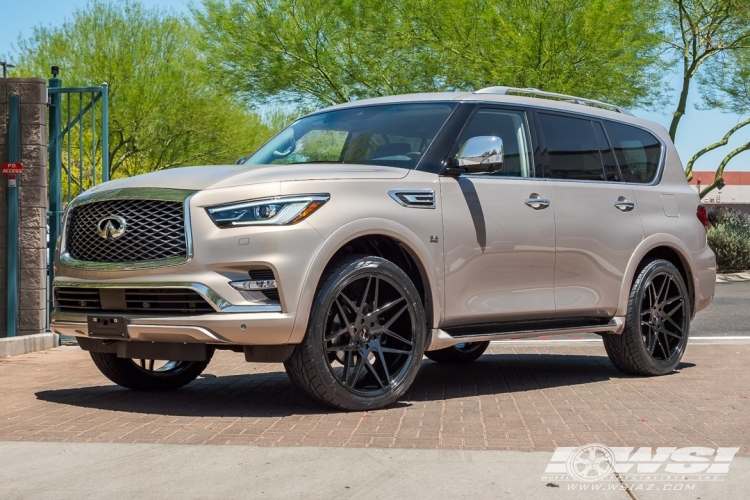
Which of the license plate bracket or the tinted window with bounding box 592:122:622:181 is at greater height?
the tinted window with bounding box 592:122:622:181

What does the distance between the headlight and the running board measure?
4.43 ft

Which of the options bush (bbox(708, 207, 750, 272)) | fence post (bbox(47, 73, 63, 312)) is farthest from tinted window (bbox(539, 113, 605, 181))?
bush (bbox(708, 207, 750, 272))

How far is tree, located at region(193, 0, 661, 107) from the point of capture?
29.0m

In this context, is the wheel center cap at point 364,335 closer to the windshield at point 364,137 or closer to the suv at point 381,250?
the suv at point 381,250

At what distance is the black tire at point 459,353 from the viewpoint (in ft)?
33.1

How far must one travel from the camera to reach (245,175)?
6.72 meters

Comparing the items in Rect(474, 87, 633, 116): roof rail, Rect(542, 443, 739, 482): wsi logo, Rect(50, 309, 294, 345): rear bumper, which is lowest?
Rect(542, 443, 739, 482): wsi logo

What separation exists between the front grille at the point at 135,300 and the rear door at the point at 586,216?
2803 millimetres

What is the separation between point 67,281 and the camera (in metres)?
7.16

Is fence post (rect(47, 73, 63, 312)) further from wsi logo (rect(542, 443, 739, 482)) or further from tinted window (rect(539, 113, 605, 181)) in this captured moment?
wsi logo (rect(542, 443, 739, 482))

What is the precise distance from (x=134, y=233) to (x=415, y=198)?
1.70 m

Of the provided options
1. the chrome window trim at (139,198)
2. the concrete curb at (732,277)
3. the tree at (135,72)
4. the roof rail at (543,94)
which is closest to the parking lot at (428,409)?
the chrome window trim at (139,198)
